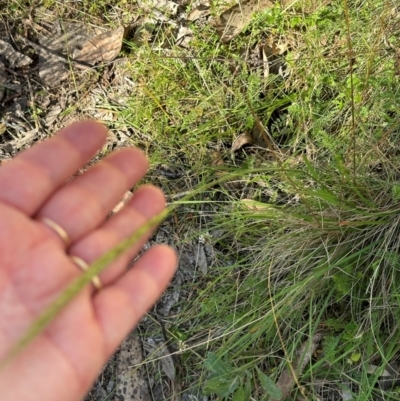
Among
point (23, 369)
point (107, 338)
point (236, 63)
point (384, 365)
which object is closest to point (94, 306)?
point (107, 338)

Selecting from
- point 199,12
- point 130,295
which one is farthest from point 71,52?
point 130,295

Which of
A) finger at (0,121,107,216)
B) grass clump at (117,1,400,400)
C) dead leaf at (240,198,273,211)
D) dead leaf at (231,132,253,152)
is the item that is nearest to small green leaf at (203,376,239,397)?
grass clump at (117,1,400,400)

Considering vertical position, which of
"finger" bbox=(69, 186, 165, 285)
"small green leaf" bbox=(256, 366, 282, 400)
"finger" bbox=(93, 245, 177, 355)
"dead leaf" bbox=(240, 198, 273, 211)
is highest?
"finger" bbox=(69, 186, 165, 285)

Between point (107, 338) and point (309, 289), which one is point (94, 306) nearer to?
point (107, 338)

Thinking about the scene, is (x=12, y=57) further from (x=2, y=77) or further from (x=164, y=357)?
(x=164, y=357)

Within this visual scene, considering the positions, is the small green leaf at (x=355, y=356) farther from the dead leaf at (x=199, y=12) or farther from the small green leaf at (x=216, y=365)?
the dead leaf at (x=199, y=12)

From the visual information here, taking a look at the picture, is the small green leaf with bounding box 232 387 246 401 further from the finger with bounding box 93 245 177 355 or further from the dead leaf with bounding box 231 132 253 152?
the dead leaf with bounding box 231 132 253 152

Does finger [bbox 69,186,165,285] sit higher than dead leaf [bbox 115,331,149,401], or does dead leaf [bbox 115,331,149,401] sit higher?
finger [bbox 69,186,165,285]
